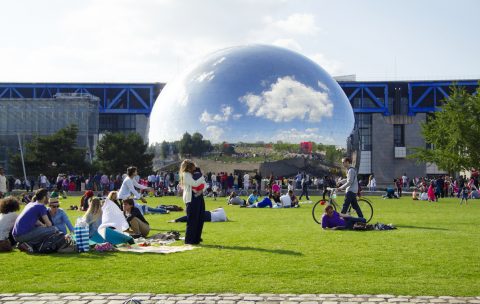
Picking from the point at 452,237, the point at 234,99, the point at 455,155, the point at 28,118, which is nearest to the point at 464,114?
the point at 455,155

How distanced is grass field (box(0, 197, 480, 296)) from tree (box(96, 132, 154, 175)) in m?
37.5

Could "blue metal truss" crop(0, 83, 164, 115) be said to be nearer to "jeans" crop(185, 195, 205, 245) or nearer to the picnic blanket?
"jeans" crop(185, 195, 205, 245)

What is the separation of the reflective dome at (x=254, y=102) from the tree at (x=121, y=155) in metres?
12.4

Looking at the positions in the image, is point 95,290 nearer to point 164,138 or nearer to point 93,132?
point 164,138

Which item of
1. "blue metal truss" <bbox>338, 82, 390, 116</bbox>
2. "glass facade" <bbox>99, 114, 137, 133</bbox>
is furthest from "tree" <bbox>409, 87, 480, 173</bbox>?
"glass facade" <bbox>99, 114, 137, 133</bbox>

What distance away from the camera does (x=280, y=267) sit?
9.66 meters

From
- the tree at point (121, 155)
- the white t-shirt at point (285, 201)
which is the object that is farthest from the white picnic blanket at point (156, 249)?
the tree at point (121, 155)

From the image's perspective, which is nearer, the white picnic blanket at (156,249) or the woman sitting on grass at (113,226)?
the white picnic blanket at (156,249)

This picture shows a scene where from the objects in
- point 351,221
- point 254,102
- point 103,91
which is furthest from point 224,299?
point 103,91

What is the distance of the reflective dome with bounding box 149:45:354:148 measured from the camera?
36.1m

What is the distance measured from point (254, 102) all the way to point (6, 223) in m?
24.7

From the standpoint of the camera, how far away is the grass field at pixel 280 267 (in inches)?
322

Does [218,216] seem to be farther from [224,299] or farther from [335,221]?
[224,299]

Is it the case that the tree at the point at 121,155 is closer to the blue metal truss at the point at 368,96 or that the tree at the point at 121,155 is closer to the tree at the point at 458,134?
the tree at the point at 458,134
